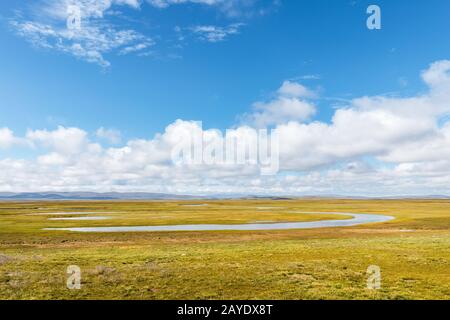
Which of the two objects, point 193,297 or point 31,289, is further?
point 31,289

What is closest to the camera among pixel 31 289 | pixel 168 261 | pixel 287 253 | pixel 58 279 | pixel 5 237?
pixel 31 289

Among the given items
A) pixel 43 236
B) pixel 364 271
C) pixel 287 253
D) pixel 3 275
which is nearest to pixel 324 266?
pixel 364 271

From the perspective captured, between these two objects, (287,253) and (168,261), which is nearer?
(168,261)

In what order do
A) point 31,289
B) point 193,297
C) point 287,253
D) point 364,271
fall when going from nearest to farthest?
point 193,297
point 31,289
point 364,271
point 287,253

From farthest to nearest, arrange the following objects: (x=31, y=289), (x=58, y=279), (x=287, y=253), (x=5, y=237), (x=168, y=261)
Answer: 1. (x=5, y=237)
2. (x=287, y=253)
3. (x=168, y=261)
4. (x=58, y=279)
5. (x=31, y=289)

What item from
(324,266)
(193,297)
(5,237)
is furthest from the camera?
(5,237)

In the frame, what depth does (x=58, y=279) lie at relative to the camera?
23781mm

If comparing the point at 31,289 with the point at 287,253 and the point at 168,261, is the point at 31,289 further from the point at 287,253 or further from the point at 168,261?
the point at 287,253
